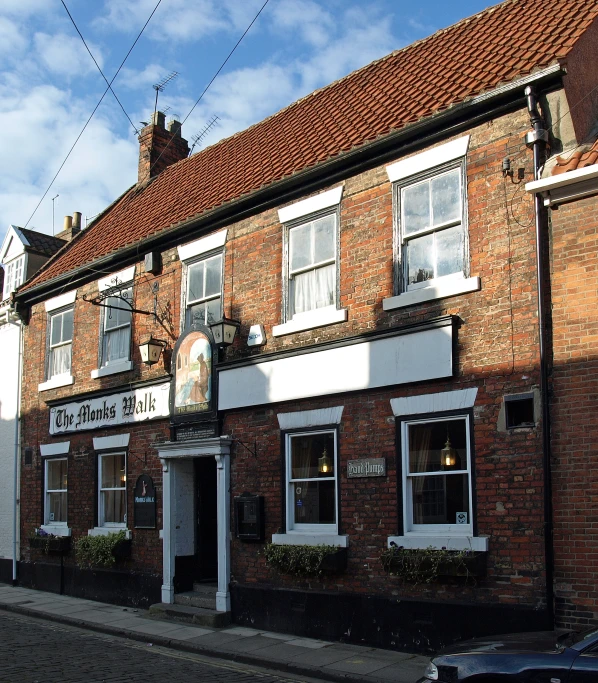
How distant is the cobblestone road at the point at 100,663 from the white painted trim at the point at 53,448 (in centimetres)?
504

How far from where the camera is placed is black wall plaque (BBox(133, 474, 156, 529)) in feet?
47.6

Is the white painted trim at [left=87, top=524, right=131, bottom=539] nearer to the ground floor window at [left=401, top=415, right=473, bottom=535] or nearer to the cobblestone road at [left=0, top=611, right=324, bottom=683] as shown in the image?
the cobblestone road at [left=0, top=611, right=324, bottom=683]

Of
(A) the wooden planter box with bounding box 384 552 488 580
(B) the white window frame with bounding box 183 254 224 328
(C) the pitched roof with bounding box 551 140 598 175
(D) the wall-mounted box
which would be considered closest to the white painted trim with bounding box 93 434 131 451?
(B) the white window frame with bounding box 183 254 224 328

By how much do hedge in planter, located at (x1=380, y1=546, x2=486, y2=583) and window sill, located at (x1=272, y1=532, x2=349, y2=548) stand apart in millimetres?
814

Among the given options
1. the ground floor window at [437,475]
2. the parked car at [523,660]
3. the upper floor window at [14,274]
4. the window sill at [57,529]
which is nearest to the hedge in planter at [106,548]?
the window sill at [57,529]

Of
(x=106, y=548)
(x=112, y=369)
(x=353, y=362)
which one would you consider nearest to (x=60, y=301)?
(x=112, y=369)

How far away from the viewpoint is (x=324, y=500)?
11.6 meters

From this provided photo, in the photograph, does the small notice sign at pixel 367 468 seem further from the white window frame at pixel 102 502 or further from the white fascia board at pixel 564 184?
the white window frame at pixel 102 502

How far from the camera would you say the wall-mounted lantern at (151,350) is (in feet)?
47.7

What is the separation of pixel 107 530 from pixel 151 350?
3.81 meters

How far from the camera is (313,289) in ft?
40.3

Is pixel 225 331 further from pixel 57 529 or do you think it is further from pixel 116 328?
pixel 57 529

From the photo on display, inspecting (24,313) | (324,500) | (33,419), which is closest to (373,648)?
(324,500)

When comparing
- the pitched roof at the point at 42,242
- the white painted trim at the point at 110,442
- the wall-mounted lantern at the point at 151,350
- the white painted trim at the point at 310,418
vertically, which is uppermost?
the pitched roof at the point at 42,242
